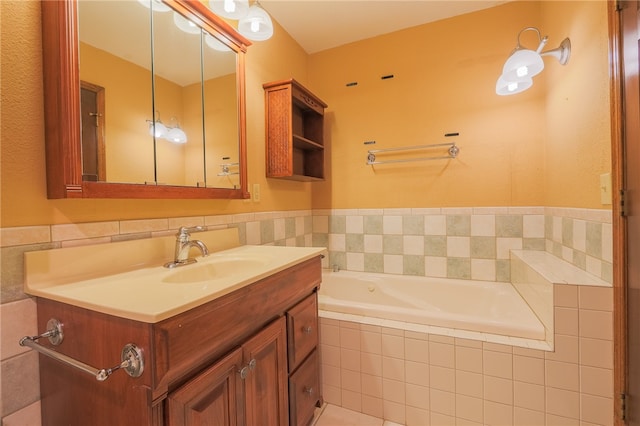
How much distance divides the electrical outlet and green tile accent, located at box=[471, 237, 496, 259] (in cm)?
83

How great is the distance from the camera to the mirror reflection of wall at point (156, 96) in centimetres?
91

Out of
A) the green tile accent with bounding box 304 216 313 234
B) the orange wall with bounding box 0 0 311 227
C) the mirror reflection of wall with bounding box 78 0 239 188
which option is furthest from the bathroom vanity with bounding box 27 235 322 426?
the green tile accent with bounding box 304 216 313 234

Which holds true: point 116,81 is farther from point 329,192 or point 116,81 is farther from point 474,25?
point 474,25

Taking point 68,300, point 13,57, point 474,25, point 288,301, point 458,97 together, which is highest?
point 474,25

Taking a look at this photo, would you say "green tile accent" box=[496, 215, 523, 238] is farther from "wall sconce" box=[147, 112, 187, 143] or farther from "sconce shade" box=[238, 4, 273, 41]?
"wall sconce" box=[147, 112, 187, 143]

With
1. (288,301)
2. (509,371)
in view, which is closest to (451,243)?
(509,371)

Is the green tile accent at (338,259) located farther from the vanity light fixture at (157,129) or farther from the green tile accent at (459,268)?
the vanity light fixture at (157,129)

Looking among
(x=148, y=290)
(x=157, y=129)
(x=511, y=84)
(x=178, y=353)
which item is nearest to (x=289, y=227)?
(x=157, y=129)

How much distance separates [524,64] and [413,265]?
147cm

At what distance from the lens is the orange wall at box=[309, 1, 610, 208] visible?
63.3 inches

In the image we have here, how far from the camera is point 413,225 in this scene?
2193mm

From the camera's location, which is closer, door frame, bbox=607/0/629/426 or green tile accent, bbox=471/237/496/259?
door frame, bbox=607/0/629/426

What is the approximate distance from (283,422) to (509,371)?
1.05m

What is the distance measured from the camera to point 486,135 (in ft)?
6.57
